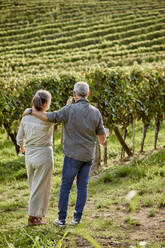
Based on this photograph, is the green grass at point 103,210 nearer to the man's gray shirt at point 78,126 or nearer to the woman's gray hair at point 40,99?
the man's gray shirt at point 78,126

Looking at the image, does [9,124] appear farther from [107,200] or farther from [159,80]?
[107,200]

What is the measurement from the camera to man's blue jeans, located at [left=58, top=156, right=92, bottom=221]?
4441 mm

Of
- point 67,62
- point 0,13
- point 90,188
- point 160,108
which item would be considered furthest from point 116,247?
point 0,13

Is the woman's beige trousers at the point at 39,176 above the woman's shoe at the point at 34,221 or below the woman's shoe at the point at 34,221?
above

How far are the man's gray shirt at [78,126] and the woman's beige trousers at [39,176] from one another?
32 cm

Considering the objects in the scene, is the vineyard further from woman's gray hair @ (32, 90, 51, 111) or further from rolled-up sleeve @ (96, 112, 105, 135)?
woman's gray hair @ (32, 90, 51, 111)

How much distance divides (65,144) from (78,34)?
45601 mm

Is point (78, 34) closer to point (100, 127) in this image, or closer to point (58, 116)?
point (100, 127)

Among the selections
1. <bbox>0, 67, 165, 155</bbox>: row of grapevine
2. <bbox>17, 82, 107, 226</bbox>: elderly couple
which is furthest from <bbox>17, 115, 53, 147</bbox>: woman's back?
<bbox>0, 67, 165, 155</bbox>: row of grapevine

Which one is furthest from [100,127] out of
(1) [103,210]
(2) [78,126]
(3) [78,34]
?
(3) [78,34]

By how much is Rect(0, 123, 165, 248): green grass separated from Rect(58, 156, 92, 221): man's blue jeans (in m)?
0.24

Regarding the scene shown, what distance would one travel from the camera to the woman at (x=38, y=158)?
14.8 feet

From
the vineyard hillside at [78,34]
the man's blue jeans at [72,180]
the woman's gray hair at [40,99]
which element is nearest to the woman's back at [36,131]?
the woman's gray hair at [40,99]

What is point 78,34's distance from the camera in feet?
158
